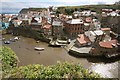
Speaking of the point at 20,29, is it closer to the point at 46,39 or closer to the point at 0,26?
the point at 0,26

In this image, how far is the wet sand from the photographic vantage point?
6.42 m

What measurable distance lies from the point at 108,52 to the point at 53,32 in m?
4.10

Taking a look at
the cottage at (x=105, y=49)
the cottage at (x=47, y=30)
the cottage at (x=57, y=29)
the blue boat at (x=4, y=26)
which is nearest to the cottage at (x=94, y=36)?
the cottage at (x=105, y=49)

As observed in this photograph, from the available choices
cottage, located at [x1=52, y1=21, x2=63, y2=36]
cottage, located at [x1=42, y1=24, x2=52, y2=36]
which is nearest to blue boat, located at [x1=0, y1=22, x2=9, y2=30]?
Answer: cottage, located at [x1=42, y1=24, x2=52, y2=36]

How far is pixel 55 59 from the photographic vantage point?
294 inches

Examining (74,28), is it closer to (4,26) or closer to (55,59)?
(55,59)

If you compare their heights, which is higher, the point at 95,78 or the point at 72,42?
the point at 95,78

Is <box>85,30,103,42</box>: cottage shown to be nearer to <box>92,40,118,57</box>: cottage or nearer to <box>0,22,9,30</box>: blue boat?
<box>92,40,118,57</box>: cottage

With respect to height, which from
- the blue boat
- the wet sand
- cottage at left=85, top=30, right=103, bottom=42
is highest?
cottage at left=85, top=30, right=103, bottom=42

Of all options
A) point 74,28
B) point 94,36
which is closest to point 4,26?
point 74,28

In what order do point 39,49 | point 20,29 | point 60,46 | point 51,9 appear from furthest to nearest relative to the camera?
point 51,9 < point 20,29 < point 60,46 < point 39,49

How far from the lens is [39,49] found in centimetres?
876

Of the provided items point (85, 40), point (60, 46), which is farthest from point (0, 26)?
point (85, 40)

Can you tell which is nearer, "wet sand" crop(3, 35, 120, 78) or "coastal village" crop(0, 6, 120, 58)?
"wet sand" crop(3, 35, 120, 78)
